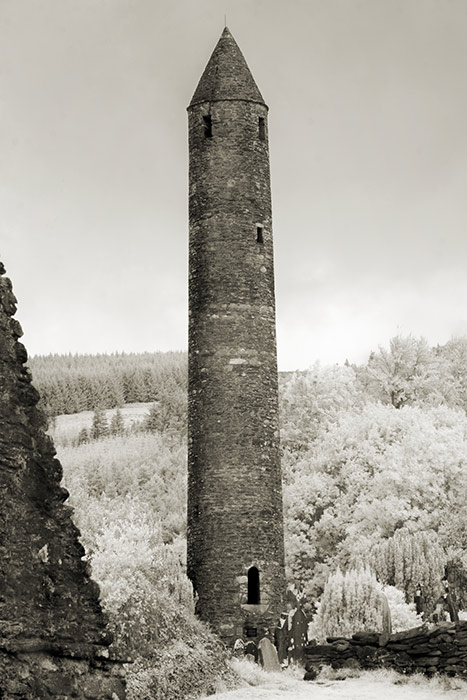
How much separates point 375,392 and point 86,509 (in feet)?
55.6

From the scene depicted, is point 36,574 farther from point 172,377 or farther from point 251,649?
point 172,377

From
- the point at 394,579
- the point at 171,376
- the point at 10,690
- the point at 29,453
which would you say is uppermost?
the point at 171,376

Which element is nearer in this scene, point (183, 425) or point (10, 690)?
point (10, 690)

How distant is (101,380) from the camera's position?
314ft

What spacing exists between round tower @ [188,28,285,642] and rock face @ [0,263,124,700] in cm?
2084

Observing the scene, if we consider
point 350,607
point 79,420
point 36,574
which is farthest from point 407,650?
point 79,420

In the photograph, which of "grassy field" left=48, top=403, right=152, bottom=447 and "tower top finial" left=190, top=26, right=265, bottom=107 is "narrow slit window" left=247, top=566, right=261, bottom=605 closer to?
"tower top finial" left=190, top=26, right=265, bottom=107

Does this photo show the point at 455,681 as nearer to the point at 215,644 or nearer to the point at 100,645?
the point at 215,644

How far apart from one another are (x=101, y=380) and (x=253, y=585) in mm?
69547

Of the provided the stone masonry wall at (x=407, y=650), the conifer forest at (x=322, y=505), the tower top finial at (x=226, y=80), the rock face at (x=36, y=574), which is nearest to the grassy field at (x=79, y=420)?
the conifer forest at (x=322, y=505)

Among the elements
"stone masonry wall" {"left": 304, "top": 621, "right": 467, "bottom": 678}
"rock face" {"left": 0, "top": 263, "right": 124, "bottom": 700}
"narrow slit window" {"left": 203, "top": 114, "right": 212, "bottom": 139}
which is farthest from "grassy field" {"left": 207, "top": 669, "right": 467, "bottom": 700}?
"narrow slit window" {"left": 203, "top": 114, "right": 212, "bottom": 139}

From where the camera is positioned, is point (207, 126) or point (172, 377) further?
point (172, 377)

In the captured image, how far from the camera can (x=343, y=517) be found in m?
44.2

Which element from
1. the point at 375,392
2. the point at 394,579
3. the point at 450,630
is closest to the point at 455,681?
the point at 450,630
